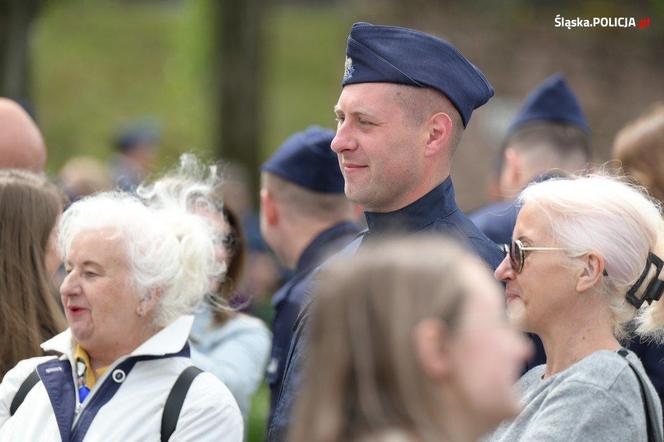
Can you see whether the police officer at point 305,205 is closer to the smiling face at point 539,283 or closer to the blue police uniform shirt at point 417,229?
the blue police uniform shirt at point 417,229

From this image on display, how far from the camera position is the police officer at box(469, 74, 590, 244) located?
232 inches

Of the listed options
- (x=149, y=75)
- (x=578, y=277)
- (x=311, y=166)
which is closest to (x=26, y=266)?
(x=311, y=166)

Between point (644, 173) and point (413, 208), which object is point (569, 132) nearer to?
point (644, 173)

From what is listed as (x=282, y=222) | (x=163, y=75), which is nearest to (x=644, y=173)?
(x=282, y=222)

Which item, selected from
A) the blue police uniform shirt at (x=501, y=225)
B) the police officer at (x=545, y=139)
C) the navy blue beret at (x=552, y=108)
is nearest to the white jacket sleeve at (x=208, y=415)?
the blue police uniform shirt at (x=501, y=225)

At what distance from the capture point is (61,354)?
4191 mm

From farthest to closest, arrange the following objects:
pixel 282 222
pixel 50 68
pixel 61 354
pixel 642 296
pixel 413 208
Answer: pixel 50 68
pixel 282 222
pixel 61 354
pixel 413 208
pixel 642 296

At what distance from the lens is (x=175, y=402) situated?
378cm

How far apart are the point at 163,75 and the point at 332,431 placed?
70.6ft

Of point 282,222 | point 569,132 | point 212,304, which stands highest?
point 569,132

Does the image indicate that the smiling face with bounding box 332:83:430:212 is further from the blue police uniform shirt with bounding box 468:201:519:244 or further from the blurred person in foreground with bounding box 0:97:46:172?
the blurred person in foreground with bounding box 0:97:46:172

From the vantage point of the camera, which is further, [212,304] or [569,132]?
[569,132]

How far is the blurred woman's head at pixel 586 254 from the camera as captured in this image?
11.2 ft

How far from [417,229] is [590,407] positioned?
85 centimetres
